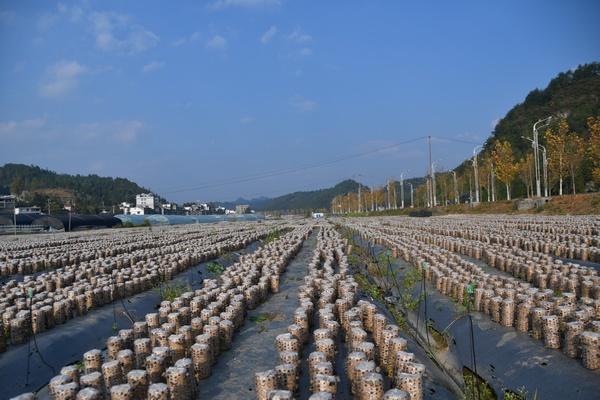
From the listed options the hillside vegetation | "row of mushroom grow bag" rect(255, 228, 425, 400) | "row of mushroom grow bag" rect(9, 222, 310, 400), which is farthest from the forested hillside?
"row of mushroom grow bag" rect(255, 228, 425, 400)

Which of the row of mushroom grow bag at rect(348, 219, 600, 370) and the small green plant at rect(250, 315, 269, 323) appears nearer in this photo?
the row of mushroom grow bag at rect(348, 219, 600, 370)

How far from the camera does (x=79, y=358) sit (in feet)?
17.6

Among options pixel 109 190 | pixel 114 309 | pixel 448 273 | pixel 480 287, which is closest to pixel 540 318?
pixel 480 287

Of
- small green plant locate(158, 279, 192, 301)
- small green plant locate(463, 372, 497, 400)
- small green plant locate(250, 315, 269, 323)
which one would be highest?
small green plant locate(158, 279, 192, 301)

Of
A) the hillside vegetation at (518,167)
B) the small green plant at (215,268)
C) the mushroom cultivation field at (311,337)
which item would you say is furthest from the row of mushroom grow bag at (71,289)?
the hillside vegetation at (518,167)

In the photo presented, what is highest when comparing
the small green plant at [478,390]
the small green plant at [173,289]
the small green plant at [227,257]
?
the small green plant at [227,257]

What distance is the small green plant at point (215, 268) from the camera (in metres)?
11.4

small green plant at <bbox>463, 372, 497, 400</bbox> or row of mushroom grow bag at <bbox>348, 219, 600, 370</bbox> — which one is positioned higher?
row of mushroom grow bag at <bbox>348, 219, 600, 370</bbox>

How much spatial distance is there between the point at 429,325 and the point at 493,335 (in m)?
1.35

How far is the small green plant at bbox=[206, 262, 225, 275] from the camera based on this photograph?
11.4 meters

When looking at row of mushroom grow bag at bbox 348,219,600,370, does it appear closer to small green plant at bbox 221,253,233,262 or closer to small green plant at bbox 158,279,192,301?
small green plant at bbox 158,279,192,301

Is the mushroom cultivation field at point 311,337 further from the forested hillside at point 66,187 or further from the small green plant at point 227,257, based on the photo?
the forested hillside at point 66,187

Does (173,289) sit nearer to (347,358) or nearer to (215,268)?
(215,268)

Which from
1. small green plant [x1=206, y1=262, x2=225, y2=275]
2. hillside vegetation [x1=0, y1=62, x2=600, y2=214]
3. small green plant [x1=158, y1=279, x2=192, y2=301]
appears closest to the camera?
small green plant [x1=158, y1=279, x2=192, y2=301]
